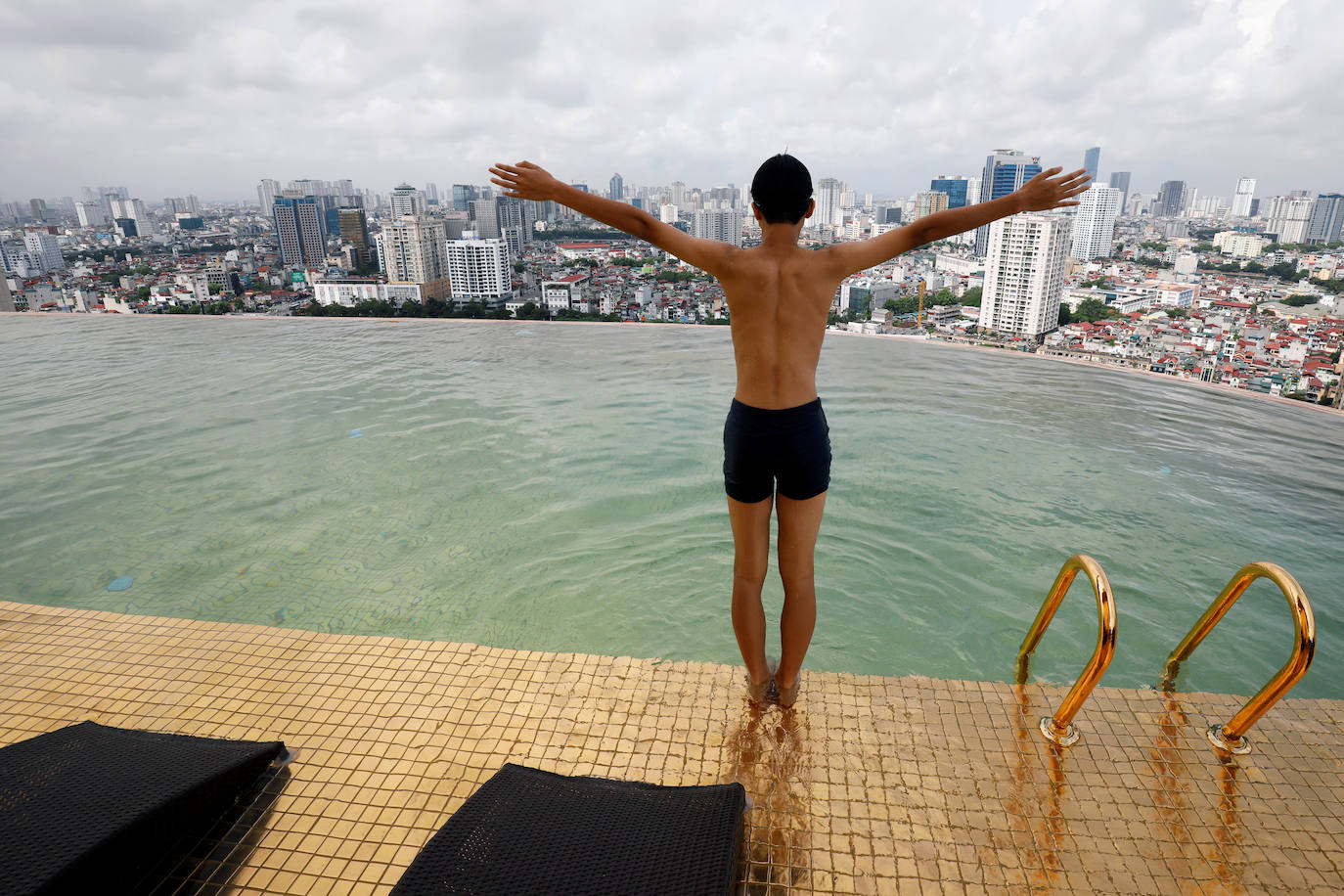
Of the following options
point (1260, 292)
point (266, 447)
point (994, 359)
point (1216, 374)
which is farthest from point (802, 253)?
point (1260, 292)

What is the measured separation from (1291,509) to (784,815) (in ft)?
14.5

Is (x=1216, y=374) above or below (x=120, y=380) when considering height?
below

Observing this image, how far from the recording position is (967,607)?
290 centimetres

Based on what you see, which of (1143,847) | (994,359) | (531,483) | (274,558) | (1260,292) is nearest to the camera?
(1143,847)

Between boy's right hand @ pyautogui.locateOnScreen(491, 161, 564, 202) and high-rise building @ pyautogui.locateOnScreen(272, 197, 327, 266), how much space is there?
79.6 m

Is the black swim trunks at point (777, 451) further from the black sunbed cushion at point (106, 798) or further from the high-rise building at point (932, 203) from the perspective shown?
the high-rise building at point (932, 203)

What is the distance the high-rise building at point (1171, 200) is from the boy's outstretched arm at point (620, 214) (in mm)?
154932

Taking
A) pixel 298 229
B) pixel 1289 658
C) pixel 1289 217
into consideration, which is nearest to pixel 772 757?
pixel 1289 658

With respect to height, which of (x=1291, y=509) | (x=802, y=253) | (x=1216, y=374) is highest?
(x=802, y=253)

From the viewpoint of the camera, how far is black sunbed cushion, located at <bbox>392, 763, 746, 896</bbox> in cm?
112

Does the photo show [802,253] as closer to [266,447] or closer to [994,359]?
[266,447]

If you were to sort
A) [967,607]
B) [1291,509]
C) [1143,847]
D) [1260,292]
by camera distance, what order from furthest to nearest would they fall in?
1. [1260,292]
2. [1291,509]
3. [967,607]
4. [1143,847]

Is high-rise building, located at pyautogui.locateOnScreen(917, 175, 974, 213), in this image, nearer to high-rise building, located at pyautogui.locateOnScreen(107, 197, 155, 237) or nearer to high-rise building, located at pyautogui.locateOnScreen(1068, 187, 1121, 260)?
high-rise building, located at pyautogui.locateOnScreen(1068, 187, 1121, 260)

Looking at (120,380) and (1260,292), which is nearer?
(120,380)
